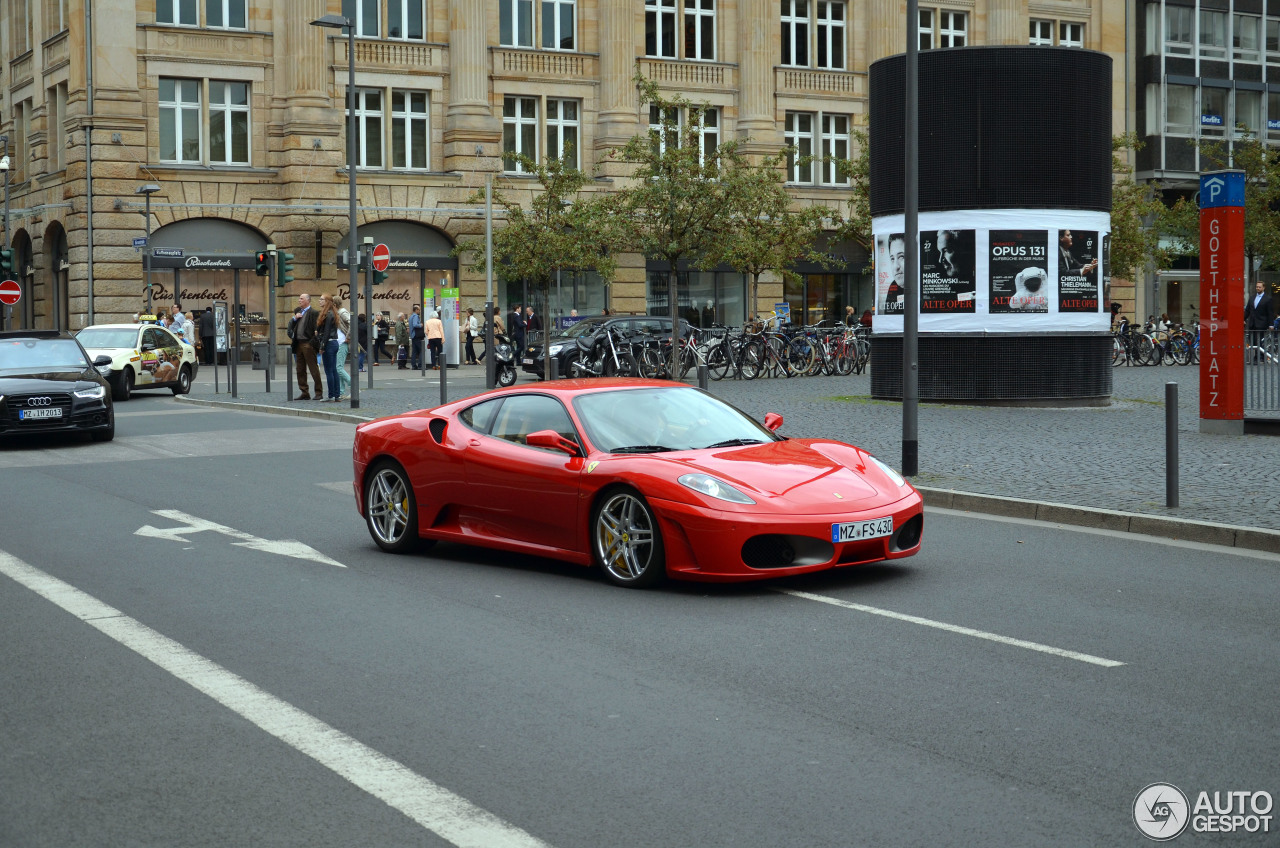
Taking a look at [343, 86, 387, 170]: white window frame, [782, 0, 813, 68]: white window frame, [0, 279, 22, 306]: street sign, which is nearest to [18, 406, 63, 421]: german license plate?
[0, 279, 22, 306]: street sign

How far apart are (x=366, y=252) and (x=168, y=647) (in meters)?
23.2

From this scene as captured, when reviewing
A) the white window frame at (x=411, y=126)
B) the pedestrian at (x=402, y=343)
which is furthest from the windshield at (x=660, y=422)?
the white window frame at (x=411, y=126)

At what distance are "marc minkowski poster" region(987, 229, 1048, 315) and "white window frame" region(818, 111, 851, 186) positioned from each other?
105 feet

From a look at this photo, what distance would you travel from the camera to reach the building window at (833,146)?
54.2m

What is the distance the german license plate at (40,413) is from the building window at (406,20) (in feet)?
101

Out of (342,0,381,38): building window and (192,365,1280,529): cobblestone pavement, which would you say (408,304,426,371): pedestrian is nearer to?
(342,0,381,38): building window

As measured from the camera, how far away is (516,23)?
1941 inches

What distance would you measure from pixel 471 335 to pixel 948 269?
24.9 meters

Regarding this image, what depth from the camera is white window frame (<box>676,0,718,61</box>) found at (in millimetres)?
51750

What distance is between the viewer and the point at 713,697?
609 centimetres

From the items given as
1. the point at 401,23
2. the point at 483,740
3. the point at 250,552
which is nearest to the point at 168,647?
the point at 483,740

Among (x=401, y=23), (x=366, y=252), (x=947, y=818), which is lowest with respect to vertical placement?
(x=947, y=818)

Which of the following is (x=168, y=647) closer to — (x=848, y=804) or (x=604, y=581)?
(x=604, y=581)

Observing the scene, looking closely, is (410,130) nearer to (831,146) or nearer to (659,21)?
(659,21)
